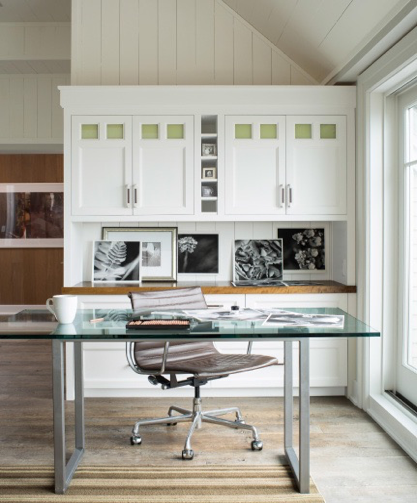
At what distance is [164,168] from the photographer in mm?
4043

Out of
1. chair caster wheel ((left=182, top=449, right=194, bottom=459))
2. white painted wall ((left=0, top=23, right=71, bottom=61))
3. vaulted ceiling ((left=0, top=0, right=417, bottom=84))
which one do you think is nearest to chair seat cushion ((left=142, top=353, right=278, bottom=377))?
chair caster wheel ((left=182, top=449, right=194, bottom=459))

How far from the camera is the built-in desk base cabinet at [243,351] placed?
3.96 m

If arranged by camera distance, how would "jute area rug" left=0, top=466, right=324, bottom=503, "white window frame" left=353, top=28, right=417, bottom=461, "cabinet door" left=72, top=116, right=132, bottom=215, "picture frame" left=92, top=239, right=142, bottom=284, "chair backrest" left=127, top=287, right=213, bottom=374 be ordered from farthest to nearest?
"picture frame" left=92, top=239, right=142, bottom=284, "cabinet door" left=72, top=116, right=132, bottom=215, "white window frame" left=353, top=28, right=417, bottom=461, "chair backrest" left=127, top=287, right=213, bottom=374, "jute area rug" left=0, top=466, right=324, bottom=503

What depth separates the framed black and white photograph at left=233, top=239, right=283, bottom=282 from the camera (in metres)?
4.36

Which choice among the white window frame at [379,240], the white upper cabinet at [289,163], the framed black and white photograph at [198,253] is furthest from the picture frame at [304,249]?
the white window frame at [379,240]

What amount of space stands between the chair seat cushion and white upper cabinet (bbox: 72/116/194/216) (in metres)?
1.28

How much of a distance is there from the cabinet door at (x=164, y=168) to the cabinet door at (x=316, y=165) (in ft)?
2.41

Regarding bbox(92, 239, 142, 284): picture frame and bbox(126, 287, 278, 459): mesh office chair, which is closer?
bbox(126, 287, 278, 459): mesh office chair

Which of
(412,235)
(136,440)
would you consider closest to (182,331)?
(136,440)

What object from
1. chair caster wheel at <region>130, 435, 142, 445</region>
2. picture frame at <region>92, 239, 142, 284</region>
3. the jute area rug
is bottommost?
the jute area rug

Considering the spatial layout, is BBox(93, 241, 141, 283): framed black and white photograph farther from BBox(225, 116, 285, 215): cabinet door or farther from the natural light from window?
the natural light from window

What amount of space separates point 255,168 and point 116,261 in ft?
4.17

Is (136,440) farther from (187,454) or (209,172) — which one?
(209,172)

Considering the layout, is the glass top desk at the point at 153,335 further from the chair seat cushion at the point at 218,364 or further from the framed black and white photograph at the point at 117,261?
the framed black and white photograph at the point at 117,261
